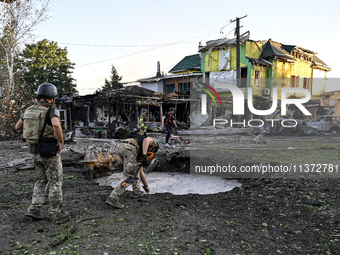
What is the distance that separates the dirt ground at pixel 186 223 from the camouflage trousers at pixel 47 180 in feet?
0.83

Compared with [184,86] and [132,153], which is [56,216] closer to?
[132,153]

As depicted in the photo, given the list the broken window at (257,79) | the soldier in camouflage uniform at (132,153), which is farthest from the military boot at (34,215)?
the broken window at (257,79)

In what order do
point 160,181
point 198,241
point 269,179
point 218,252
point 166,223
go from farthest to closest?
point 160,181
point 269,179
point 166,223
point 198,241
point 218,252

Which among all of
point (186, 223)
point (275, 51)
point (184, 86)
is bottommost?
point (186, 223)

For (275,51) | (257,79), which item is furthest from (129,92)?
(275,51)

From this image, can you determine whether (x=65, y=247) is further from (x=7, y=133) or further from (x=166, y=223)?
(x=7, y=133)

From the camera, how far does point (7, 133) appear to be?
16.4m

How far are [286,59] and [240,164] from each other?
24.6m

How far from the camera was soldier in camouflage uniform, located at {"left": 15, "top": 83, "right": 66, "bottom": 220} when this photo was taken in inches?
138

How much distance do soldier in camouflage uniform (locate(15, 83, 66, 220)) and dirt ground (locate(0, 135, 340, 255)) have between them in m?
0.25

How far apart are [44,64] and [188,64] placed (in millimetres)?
17529

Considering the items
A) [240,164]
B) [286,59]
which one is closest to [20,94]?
[240,164]

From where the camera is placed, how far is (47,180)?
3.65 m

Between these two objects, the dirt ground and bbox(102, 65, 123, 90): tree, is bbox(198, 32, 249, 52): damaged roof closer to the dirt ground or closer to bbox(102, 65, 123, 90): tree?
bbox(102, 65, 123, 90): tree
